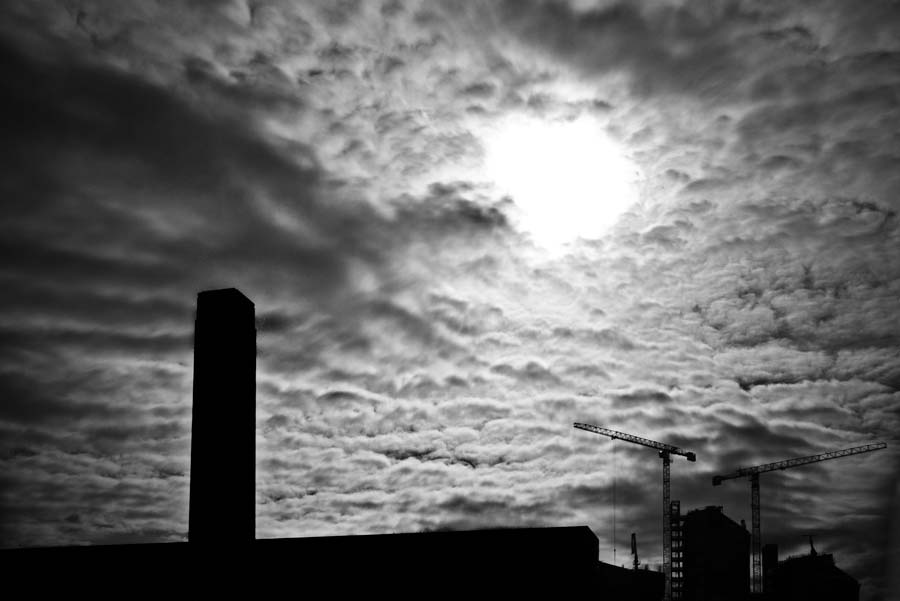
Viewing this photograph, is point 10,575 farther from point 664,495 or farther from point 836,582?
point 664,495

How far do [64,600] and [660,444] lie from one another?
378 ft

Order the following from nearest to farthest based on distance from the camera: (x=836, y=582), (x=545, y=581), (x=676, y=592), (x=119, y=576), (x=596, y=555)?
(x=119, y=576)
(x=545, y=581)
(x=596, y=555)
(x=836, y=582)
(x=676, y=592)

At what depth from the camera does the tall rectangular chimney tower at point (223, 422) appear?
15438 mm

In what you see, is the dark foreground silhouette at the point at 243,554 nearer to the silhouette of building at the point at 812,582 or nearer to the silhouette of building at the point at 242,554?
the silhouette of building at the point at 242,554

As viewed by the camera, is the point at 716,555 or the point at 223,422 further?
the point at 716,555

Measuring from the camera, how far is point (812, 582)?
81188mm

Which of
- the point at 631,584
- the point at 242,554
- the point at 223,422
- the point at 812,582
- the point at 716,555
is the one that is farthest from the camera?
the point at 716,555

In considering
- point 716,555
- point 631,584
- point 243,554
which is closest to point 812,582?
point 716,555

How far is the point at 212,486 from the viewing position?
51.0 feet

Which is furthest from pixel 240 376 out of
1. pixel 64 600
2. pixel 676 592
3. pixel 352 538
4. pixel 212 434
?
pixel 676 592

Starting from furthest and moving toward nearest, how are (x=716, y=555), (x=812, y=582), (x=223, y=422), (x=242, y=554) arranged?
(x=716, y=555) < (x=812, y=582) < (x=223, y=422) < (x=242, y=554)

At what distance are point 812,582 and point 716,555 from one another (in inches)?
375

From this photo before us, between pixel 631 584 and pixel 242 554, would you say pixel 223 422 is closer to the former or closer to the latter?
pixel 242 554

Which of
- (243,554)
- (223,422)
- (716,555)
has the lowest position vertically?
(716,555)
